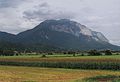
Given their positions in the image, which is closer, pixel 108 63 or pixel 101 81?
pixel 101 81

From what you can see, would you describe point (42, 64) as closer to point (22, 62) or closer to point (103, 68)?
point (22, 62)

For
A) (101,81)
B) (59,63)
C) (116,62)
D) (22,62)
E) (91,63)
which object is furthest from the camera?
(22,62)

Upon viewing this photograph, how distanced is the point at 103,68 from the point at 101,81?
38217 mm

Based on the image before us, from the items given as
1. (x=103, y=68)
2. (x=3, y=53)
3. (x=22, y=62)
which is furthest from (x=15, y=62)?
(x=3, y=53)

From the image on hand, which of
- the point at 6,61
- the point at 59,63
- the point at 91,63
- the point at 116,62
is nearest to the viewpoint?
the point at 116,62

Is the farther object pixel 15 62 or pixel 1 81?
pixel 15 62

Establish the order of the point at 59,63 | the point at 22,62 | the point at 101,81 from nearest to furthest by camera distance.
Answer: the point at 101,81
the point at 59,63
the point at 22,62

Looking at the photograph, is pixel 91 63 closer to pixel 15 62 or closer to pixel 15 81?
pixel 15 62

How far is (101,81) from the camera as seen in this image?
37344 mm

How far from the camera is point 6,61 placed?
351 ft

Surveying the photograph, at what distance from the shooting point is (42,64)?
9256cm

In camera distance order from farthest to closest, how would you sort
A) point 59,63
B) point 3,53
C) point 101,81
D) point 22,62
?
point 3,53, point 22,62, point 59,63, point 101,81

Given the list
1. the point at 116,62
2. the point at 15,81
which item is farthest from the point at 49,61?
the point at 15,81

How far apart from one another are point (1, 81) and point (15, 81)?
1815 mm
